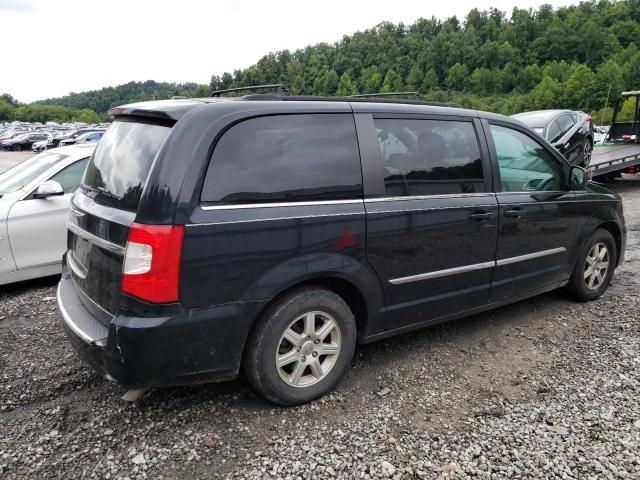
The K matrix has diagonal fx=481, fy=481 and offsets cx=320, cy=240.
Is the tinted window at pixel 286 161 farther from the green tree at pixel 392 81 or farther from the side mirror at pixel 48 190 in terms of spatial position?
the green tree at pixel 392 81

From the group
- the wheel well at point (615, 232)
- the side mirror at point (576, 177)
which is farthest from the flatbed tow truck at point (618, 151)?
the side mirror at point (576, 177)

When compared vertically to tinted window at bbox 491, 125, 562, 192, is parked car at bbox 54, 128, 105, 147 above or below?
below

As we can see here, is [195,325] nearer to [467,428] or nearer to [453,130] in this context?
[467,428]

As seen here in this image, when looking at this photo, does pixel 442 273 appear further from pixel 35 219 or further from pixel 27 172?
pixel 27 172

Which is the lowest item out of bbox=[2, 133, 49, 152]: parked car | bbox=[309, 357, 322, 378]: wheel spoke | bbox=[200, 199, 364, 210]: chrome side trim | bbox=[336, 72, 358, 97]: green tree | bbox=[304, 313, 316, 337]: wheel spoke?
bbox=[2, 133, 49, 152]: parked car

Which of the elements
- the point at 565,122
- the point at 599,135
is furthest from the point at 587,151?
the point at 599,135

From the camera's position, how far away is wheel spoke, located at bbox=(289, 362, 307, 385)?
2.81m

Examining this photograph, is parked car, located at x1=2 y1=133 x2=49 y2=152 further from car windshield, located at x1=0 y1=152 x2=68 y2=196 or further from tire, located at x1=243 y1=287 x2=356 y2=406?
tire, located at x1=243 y1=287 x2=356 y2=406

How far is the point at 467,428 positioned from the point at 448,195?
1495 millimetres

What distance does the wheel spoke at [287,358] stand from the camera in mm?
2729

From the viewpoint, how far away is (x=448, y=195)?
3.31 m

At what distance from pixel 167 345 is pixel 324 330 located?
0.92m

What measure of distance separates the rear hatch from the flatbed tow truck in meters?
9.73

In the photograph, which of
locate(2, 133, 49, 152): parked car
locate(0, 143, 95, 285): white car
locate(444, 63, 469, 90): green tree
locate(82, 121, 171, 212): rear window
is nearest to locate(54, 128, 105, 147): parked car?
locate(2, 133, 49, 152): parked car
